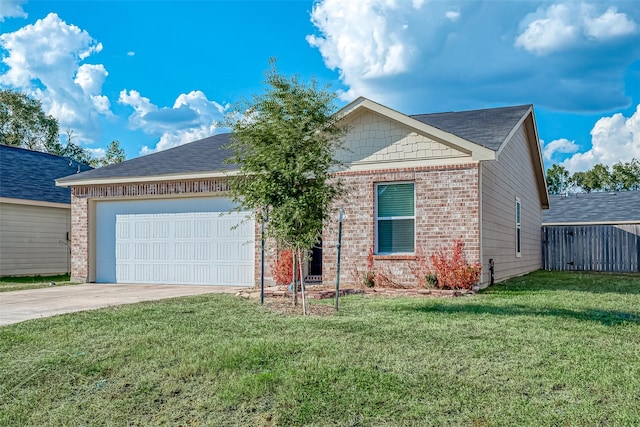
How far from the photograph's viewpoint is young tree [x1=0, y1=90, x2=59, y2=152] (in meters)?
36.5

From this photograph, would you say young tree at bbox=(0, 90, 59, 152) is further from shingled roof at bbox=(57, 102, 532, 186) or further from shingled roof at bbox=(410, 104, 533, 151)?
shingled roof at bbox=(410, 104, 533, 151)

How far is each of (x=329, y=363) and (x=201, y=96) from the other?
22.5m

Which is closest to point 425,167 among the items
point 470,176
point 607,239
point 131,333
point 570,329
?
point 470,176

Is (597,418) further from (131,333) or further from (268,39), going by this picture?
(268,39)

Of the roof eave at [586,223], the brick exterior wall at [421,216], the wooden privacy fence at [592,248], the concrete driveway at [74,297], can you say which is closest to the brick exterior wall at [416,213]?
the brick exterior wall at [421,216]

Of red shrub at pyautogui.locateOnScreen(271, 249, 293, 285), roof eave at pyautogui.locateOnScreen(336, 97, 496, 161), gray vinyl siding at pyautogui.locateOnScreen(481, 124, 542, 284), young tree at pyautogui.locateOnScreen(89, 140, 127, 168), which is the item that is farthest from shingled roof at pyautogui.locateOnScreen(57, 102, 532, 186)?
young tree at pyautogui.locateOnScreen(89, 140, 127, 168)

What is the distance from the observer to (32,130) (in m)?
38.0

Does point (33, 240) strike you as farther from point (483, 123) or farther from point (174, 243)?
point (483, 123)

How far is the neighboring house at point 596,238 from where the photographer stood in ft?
68.1

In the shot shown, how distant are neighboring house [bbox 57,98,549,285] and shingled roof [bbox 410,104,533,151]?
0.12 feet

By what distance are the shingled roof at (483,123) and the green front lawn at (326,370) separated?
4.98 metres

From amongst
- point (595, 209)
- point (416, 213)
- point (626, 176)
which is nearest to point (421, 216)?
point (416, 213)

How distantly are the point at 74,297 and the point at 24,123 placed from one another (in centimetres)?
3122

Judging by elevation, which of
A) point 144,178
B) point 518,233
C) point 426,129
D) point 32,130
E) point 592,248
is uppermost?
point 32,130
